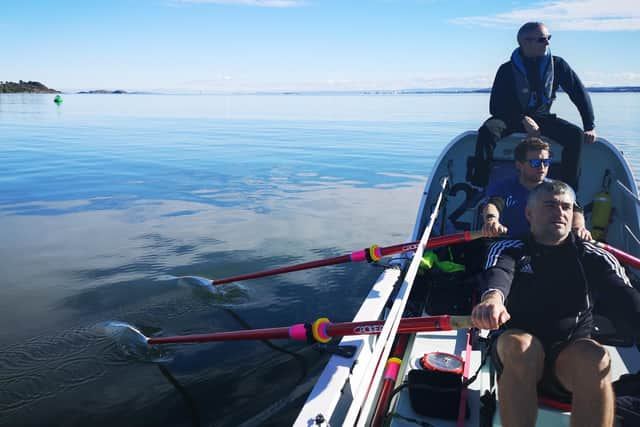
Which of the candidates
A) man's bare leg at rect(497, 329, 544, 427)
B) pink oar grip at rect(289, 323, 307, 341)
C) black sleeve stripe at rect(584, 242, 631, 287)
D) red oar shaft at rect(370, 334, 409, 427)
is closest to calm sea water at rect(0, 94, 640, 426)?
red oar shaft at rect(370, 334, 409, 427)

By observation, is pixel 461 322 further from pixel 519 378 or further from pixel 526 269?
pixel 526 269

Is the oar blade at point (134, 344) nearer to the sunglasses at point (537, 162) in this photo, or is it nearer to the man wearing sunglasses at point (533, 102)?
the sunglasses at point (537, 162)

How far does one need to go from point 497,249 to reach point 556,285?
1.38ft

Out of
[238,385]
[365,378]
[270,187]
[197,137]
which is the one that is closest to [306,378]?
[238,385]

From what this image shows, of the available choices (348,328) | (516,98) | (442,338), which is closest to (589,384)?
(348,328)

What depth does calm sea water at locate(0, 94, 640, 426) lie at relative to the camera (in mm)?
4961

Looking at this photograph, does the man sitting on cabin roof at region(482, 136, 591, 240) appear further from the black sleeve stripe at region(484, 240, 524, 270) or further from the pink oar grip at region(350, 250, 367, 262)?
the pink oar grip at region(350, 250, 367, 262)

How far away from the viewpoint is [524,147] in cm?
462

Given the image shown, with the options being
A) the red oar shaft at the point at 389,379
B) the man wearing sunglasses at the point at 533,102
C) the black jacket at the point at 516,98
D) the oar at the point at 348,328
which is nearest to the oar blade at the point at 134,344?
the oar at the point at 348,328

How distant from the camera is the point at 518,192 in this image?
15.9ft

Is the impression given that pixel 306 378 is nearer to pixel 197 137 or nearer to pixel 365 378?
pixel 365 378

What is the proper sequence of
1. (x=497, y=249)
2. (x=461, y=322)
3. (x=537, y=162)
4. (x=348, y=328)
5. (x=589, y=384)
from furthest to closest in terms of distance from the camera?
(x=537, y=162)
(x=348, y=328)
(x=497, y=249)
(x=461, y=322)
(x=589, y=384)

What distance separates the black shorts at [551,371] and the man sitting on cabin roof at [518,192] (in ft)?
4.90

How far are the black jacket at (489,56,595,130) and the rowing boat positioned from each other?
41cm
